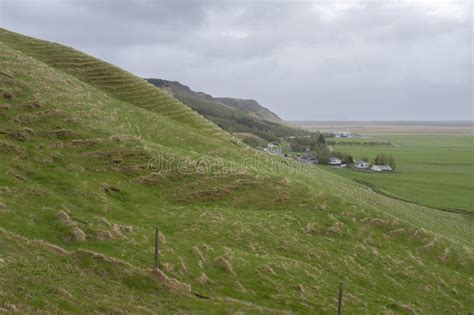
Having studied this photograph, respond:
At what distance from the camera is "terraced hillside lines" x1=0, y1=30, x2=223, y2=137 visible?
66375mm

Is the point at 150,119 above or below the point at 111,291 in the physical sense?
above

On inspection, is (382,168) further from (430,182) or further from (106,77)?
(106,77)

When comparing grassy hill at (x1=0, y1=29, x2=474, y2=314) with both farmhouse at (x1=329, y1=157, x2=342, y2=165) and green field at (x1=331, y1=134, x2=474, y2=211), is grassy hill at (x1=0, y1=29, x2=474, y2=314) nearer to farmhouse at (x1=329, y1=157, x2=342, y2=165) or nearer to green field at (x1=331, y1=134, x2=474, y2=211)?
green field at (x1=331, y1=134, x2=474, y2=211)

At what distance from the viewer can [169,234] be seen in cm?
2706

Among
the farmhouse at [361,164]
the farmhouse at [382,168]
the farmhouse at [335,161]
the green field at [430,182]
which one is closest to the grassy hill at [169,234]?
the green field at [430,182]

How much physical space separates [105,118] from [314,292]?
36061 millimetres

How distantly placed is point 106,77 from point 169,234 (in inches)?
2045

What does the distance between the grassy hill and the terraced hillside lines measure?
16192mm

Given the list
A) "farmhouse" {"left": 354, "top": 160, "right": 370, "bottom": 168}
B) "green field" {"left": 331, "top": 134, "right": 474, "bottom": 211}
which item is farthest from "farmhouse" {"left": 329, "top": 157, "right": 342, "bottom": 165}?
"green field" {"left": 331, "top": 134, "right": 474, "bottom": 211}

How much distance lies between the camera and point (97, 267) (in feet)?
64.9

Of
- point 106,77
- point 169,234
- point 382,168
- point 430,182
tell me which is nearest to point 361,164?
point 382,168

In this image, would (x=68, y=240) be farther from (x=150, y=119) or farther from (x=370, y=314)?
(x=150, y=119)

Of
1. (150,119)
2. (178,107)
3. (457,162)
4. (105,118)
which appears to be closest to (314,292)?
(105,118)

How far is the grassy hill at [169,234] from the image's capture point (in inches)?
749
